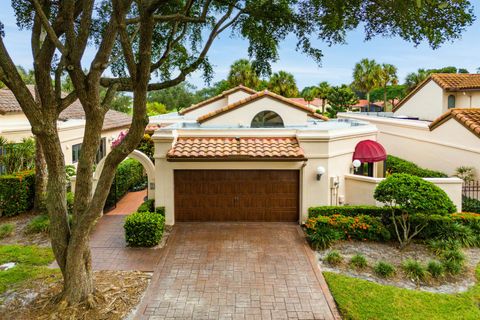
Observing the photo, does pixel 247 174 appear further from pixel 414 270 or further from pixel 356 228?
pixel 414 270

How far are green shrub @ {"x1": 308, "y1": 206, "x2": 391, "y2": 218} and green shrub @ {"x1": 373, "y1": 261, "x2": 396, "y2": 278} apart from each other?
158 inches

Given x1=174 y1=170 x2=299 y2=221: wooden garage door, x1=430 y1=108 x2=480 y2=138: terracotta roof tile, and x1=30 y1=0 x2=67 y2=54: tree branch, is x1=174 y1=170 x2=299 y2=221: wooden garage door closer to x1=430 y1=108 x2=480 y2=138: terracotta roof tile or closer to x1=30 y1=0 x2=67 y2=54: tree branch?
x1=30 y1=0 x2=67 y2=54: tree branch

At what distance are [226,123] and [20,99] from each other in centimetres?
1289

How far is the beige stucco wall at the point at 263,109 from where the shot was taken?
21.1 m

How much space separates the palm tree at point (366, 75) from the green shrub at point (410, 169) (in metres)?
36.0

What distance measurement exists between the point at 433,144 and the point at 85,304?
21654 mm

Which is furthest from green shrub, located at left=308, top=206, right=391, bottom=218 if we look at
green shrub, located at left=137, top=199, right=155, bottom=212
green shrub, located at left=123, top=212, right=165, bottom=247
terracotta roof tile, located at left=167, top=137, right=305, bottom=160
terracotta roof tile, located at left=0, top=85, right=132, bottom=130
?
terracotta roof tile, located at left=0, top=85, right=132, bottom=130

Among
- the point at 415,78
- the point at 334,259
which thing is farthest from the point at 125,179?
the point at 415,78

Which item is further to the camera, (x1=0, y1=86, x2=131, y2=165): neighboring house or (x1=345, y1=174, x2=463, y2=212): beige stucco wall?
(x1=0, y1=86, x2=131, y2=165): neighboring house

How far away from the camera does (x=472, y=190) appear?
19.3 meters

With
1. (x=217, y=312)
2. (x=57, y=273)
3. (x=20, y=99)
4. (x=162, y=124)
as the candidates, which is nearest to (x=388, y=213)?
(x=217, y=312)

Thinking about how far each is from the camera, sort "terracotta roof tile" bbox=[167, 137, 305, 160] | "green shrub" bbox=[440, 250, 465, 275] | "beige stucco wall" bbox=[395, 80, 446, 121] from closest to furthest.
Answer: "green shrub" bbox=[440, 250, 465, 275] → "terracotta roof tile" bbox=[167, 137, 305, 160] → "beige stucco wall" bbox=[395, 80, 446, 121]

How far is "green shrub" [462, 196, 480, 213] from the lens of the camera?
1842 cm

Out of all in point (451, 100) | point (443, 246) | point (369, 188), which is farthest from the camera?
point (451, 100)
